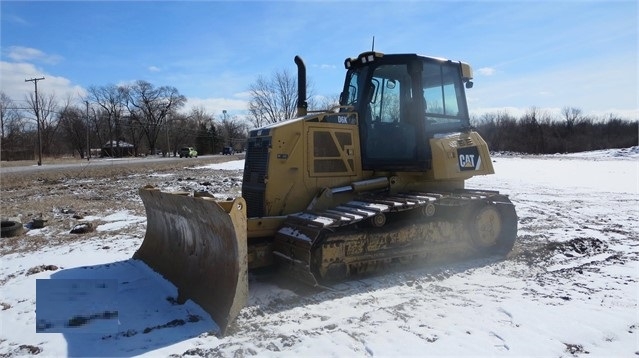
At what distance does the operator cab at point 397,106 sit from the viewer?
684 centimetres

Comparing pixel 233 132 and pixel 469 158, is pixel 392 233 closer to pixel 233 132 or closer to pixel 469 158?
pixel 469 158

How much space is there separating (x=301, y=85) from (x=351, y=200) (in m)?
1.99

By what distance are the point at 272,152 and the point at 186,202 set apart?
128 centimetres

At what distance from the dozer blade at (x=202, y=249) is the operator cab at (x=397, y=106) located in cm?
264

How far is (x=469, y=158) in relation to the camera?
7426mm

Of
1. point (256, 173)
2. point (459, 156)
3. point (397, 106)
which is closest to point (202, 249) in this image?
point (256, 173)

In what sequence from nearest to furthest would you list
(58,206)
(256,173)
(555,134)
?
(256,173)
(58,206)
(555,134)

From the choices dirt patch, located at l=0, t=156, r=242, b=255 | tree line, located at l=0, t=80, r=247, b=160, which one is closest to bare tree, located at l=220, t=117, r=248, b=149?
tree line, located at l=0, t=80, r=247, b=160

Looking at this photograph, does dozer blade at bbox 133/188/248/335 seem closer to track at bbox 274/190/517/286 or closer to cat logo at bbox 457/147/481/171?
track at bbox 274/190/517/286

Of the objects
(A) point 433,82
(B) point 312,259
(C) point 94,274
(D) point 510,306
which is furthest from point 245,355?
(A) point 433,82

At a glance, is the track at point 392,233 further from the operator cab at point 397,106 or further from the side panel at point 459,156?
the operator cab at point 397,106

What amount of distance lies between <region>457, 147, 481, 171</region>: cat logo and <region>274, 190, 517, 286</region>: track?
0.42 metres

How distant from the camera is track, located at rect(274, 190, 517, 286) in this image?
5.48m

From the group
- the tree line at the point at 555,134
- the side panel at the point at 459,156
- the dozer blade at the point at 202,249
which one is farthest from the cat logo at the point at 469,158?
the tree line at the point at 555,134
